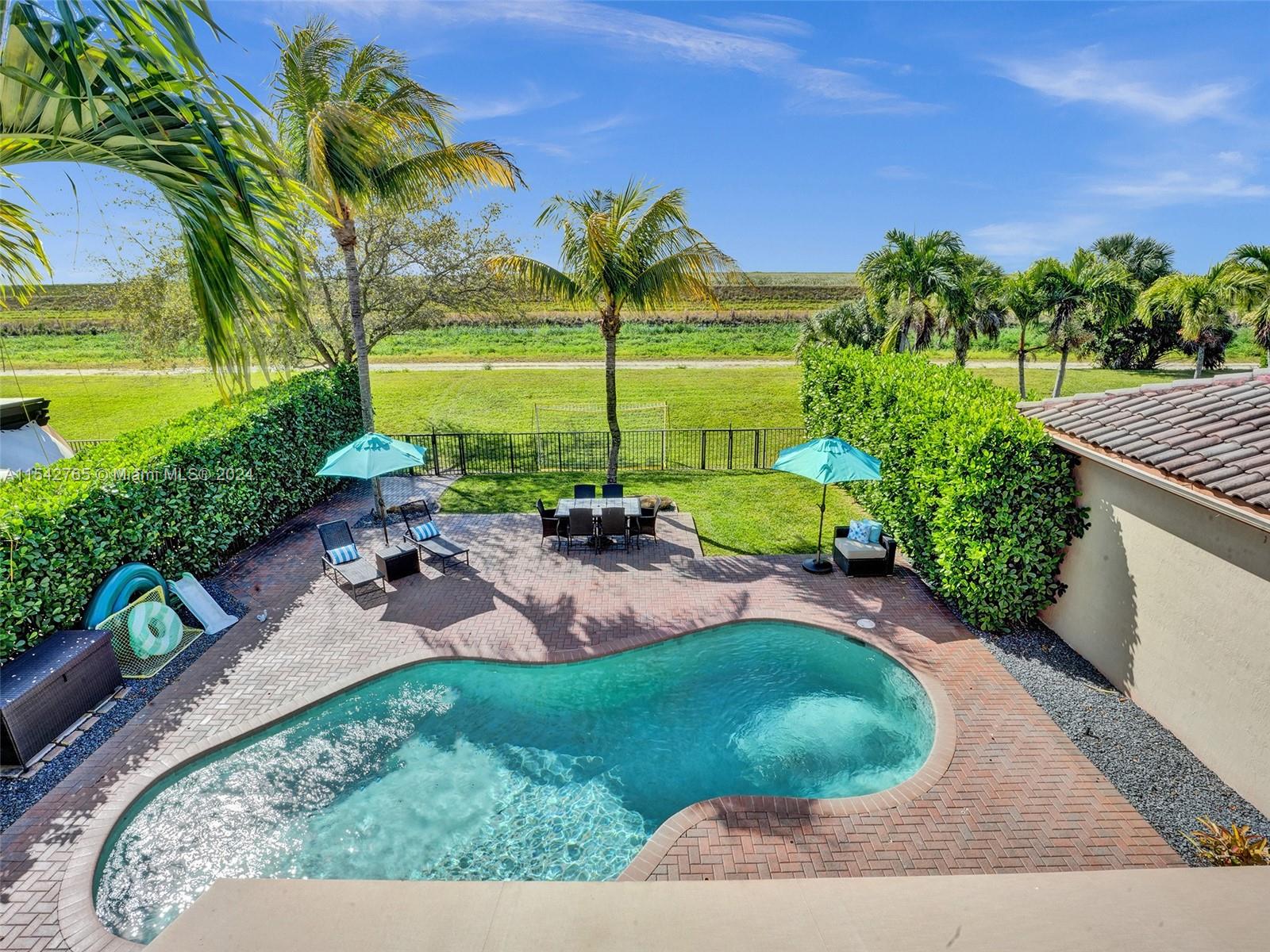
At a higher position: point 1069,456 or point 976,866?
point 1069,456

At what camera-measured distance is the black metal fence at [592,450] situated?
19.2 metres

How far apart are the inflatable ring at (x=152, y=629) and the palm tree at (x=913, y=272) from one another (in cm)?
1944

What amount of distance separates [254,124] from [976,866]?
8.06 meters

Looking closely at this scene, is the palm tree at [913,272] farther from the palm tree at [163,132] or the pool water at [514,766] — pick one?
the palm tree at [163,132]

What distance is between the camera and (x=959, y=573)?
10031 millimetres

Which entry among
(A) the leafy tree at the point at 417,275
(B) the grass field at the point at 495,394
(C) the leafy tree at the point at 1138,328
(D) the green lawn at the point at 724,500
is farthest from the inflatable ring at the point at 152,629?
(C) the leafy tree at the point at 1138,328

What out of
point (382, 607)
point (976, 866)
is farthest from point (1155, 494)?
point (382, 607)

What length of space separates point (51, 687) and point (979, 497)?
12470mm

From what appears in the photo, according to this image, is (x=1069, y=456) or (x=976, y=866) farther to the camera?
(x=1069, y=456)

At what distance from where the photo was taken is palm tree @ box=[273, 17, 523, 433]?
11859mm

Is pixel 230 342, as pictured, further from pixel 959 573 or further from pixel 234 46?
pixel 959 573

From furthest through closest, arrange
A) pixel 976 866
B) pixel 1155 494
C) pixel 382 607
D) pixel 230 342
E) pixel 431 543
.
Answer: pixel 431 543 → pixel 382 607 → pixel 1155 494 → pixel 976 866 → pixel 230 342

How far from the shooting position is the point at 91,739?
7660mm

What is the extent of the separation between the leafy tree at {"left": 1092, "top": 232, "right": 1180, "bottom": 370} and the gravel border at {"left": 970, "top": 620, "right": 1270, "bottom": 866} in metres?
39.5
